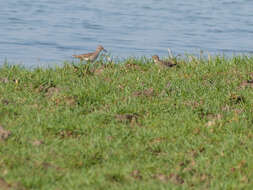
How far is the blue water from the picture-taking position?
21.8 metres

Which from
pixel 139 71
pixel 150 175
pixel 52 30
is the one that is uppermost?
pixel 52 30

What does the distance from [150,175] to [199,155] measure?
102 centimetres

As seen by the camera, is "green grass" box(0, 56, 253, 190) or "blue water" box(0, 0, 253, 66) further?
"blue water" box(0, 0, 253, 66)

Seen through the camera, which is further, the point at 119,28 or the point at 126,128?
the point at 119,28

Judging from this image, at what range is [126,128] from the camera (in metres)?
9.07

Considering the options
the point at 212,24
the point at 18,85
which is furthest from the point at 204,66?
the point at 212,24

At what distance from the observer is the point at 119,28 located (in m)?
28.5

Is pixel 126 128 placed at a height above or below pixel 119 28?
below

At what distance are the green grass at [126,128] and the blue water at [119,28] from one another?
484 centimetres

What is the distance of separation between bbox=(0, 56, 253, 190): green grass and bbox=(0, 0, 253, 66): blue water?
4845mm

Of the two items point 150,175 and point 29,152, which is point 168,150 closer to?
point 150,175

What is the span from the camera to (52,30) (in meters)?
27.3

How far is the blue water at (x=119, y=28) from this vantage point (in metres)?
21.8

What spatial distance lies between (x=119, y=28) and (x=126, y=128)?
19817mm
